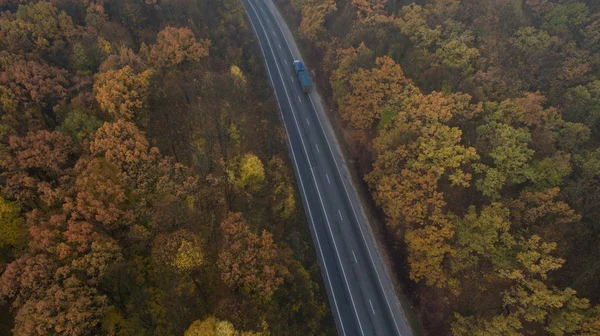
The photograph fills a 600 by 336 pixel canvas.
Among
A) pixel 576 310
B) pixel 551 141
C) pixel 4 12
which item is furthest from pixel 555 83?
pixel 4 12

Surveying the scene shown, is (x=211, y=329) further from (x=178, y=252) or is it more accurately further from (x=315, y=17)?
(x=315, y=17)

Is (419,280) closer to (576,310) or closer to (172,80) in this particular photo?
(576,310)

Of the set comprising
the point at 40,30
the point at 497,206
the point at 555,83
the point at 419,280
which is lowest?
the point at 419,280

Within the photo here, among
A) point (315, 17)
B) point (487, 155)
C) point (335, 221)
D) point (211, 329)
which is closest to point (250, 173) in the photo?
point (335, 221)

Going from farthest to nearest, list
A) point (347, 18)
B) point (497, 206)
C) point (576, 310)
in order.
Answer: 1. point (347, 18)
2. point (497, 206)
3. point (576, 310)

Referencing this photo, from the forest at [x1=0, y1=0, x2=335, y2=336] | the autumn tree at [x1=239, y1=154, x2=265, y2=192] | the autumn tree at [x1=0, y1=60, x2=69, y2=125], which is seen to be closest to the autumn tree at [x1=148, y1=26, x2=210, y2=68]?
the forest at [x1=0, y1=0, x2=335, y2=336]

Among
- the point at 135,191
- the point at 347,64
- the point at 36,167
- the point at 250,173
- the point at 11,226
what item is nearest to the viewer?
the point at 11,226
